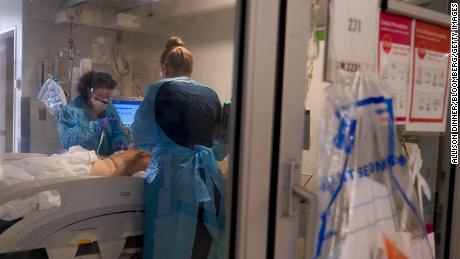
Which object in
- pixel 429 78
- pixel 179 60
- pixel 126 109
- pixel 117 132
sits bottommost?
pixel 117 132

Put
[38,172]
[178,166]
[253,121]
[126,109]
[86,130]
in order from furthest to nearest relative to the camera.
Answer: [126,109] → [86,130] → [178,166] → [38,172] → [253,121]

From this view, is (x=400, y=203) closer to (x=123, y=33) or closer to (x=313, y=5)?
(x=313, y=5)

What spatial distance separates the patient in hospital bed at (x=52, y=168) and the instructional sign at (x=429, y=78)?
4.29ft

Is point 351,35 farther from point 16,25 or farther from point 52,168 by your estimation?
point 16,25

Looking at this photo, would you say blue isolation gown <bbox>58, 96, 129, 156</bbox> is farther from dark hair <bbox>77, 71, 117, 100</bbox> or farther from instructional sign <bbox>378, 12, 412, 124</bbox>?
instructional sign <bbox>378, 12, 412, 124</bbox>

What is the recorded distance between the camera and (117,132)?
247cm

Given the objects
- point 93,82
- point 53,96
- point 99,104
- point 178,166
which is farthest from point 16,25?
point 178,166

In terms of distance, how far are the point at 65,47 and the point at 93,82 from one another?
69 cm

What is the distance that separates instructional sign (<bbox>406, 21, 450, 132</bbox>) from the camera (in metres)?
0.99

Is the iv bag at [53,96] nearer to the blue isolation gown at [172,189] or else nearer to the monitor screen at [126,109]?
the monitor screen at [126,109]

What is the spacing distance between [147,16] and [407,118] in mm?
2257

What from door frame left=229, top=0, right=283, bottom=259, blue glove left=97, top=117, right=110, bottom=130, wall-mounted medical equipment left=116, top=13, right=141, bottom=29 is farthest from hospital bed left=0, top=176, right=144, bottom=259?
wall-mounted medical equipment left=116, top=13, right=141, bottom=29

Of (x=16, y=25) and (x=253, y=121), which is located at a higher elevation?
(x=16, y=25)

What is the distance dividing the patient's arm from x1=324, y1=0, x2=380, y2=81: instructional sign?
1375 millimetres
